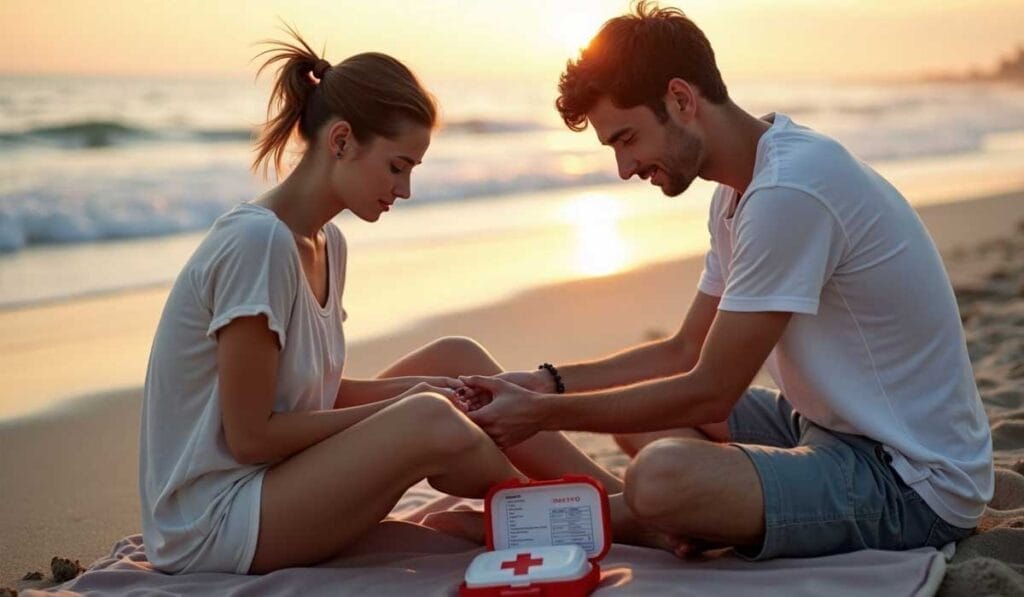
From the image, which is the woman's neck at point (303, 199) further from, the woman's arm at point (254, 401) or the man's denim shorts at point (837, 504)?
the man's denim shorts at point (837, 504)

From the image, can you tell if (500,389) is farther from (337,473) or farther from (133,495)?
(133,495)

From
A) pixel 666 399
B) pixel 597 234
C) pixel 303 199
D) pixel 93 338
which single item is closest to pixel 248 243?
pixel 303 199

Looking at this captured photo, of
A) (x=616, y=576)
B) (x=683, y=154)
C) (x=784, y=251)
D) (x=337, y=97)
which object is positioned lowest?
(x=616, y=576)

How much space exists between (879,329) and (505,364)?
318cm

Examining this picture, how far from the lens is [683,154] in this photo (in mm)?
3570

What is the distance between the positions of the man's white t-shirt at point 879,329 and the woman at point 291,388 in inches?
30.7

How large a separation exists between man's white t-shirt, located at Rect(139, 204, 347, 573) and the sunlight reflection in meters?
5.35

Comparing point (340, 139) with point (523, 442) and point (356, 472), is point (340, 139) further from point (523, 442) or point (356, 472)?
point (523, 442)

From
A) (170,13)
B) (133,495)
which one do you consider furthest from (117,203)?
(170,13)

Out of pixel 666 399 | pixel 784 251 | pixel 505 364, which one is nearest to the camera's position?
pixel 784 251

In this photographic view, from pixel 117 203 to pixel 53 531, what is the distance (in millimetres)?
7372

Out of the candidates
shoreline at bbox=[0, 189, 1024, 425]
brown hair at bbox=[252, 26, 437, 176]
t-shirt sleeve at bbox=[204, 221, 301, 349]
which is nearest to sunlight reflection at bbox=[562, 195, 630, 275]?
shoreline at bbox=[0, 189, 1024, 425]

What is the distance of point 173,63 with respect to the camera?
26219mm

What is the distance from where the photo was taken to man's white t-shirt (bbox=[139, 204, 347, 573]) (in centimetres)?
329
